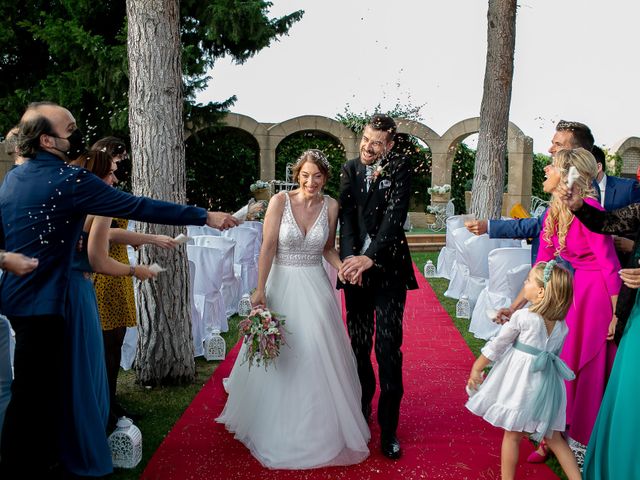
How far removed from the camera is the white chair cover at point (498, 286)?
6.36 m

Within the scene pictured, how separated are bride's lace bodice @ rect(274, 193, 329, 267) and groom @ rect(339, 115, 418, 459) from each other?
168 millimetres

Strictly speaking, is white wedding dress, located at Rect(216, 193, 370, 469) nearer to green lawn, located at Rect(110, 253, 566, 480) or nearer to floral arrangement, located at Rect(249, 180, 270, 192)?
green lawn, located at Rect(110, 253, 566, 480)

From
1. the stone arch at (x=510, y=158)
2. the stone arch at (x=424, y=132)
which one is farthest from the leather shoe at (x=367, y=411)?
the stone arch at (x=424, y=132)

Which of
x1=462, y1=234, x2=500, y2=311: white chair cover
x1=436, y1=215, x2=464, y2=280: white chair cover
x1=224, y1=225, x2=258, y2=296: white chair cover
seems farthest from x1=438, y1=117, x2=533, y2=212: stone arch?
x1=224, y1=225, x2=258, y2=296: white chair cover

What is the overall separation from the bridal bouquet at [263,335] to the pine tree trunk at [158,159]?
1.46 meters

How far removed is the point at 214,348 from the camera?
595 cm

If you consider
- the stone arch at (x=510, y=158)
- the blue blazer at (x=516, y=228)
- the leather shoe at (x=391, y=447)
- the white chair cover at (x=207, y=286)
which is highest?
the stone arch at (x=510, y=158)

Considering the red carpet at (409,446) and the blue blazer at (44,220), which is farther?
the red carpet at (409,446)

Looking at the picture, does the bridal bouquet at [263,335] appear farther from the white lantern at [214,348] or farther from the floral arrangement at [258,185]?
the floral arrangement at [258,185]

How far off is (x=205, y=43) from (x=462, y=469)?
1190cm

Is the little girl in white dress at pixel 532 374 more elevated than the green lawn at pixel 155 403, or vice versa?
the little girl in white dress at pixel 532 374

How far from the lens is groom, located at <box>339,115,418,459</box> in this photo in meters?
3.74

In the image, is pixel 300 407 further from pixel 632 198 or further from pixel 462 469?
pixel 632 198

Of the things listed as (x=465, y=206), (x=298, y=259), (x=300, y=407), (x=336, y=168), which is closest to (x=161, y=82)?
(x=298, y=259)
